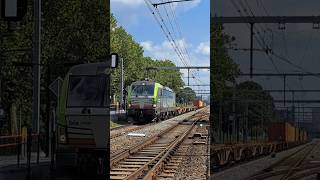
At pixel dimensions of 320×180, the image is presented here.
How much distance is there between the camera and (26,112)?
281cm

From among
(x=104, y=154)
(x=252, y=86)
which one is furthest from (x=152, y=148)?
(x=252, y=86)

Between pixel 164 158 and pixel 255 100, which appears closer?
pixel 255 100

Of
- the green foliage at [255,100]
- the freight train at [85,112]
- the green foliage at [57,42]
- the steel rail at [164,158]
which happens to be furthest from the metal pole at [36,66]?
the green foliage at [255,100]

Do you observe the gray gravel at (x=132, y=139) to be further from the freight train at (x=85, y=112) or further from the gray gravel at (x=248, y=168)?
the gray gravel at (x=248, y=168)

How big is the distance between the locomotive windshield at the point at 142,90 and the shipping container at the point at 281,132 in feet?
2.33

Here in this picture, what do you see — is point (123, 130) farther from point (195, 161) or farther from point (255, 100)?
point (255, 100)

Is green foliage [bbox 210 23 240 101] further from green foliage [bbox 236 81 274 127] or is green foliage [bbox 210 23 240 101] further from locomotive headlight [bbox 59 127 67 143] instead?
locomotive headlight [bbox 59 127 67 143]

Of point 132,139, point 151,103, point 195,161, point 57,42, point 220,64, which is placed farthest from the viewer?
point 151,103

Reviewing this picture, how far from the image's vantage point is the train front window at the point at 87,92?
266 centimetres

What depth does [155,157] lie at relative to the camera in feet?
8.98

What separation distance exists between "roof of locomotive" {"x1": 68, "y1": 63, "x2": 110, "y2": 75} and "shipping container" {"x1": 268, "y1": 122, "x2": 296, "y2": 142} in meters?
0.95

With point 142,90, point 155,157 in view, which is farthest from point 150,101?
point 155,157

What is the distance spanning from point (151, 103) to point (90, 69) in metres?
0.48

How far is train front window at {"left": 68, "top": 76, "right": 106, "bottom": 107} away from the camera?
2660 millimetres
